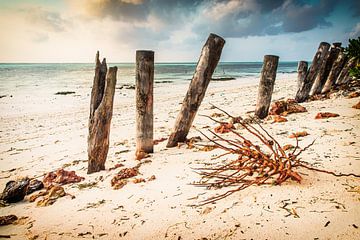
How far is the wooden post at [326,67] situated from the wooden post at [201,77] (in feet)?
17.9

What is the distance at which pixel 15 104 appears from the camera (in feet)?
39.8

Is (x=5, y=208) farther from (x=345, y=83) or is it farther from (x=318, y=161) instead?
(x=345, y=83)

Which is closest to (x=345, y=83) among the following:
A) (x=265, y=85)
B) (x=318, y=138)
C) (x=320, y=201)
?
Result: (x=265, y=85)

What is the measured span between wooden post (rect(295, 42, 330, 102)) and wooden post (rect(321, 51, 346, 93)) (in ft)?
4.06

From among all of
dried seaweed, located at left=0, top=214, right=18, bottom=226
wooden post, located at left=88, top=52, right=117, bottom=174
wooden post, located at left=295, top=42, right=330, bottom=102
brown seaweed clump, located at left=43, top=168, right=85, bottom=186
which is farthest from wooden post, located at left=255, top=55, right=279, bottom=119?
dried seaweed, located at left=0, top=214, right=18, bottom=226

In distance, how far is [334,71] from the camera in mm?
8062

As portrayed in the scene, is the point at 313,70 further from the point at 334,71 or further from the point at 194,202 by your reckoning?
the point at 194,202

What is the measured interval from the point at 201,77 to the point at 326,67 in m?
6.00

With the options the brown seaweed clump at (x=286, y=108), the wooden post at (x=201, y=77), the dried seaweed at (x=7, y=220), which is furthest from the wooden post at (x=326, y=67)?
the dried seaweed at (x=7, y=220)

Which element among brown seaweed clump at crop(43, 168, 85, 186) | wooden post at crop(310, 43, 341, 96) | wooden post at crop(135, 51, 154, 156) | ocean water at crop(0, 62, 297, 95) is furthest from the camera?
ocean water at crop(0, 62, 297, 95)

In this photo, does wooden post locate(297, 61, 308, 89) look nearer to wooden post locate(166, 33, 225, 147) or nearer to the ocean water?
wooden post locate(166, 33, 225, 147)

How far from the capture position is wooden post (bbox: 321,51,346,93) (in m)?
7.86

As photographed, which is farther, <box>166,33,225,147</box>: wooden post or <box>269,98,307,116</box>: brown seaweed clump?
<box>269,98,307,116</box>: brown seaweed clump

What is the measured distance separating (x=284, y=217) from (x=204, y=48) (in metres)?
2.97
